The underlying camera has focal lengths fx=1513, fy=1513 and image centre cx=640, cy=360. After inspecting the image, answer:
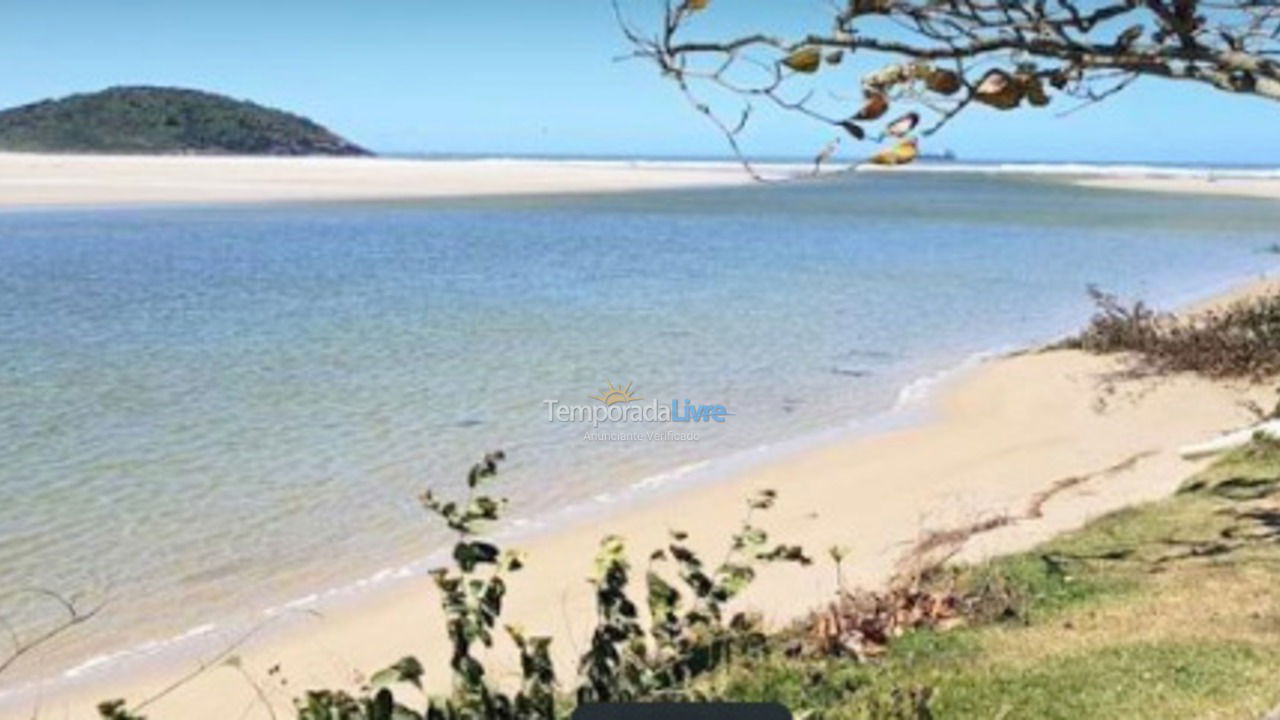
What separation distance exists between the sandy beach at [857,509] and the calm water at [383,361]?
66 cm

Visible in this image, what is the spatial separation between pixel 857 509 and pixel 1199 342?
6.10 meters

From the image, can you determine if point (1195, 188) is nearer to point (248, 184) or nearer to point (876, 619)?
point (248, 184)

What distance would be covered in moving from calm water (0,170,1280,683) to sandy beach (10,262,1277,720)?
66 cm

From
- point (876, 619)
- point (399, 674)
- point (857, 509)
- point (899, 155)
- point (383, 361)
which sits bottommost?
point (857, 509)

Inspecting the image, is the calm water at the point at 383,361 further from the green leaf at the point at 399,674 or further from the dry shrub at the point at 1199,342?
the green leaf at the point at 399,674

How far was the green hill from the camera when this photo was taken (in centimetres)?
14638

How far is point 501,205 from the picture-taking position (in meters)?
61.3

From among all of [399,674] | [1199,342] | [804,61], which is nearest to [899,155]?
[804,61]

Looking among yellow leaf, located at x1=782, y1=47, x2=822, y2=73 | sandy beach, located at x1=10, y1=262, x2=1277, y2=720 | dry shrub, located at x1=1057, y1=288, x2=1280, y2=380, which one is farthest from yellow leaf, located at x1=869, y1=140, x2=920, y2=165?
dry shrub, located at x1=1057, y1=288, x2=1280, y2=380

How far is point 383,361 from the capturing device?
58.5ft

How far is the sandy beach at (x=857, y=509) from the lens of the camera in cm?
763

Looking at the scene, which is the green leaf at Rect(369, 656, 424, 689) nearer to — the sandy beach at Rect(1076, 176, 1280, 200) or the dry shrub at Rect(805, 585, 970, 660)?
the dry shrub at Rect(805, 585, 970, 660)

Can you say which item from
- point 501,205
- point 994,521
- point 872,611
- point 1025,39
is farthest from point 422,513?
point 501,205

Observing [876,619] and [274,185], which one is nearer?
[876,619]
